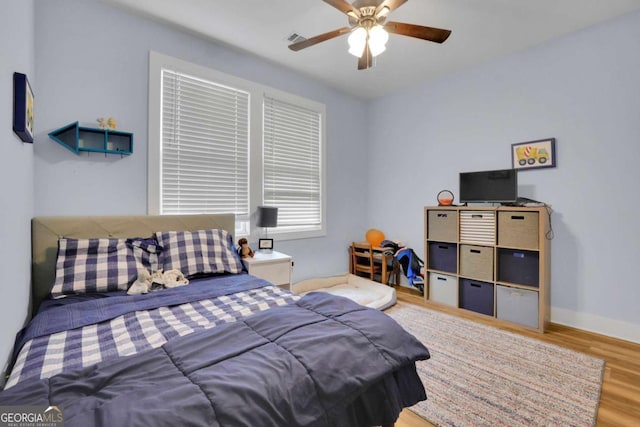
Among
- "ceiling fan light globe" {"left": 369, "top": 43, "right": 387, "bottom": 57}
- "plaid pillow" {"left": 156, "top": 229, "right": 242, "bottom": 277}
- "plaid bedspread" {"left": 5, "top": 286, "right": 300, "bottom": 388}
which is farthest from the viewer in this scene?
"plaid pillow" {"left": 156, "top": 229, "right": 242, "bottom": 277}

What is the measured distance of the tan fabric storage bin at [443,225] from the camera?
3229 mm

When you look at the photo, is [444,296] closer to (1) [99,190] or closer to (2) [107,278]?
(2) [107,278]

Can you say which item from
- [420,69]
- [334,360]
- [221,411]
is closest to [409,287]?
[420,69]

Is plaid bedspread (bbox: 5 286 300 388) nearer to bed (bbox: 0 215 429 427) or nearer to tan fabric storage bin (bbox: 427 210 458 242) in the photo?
bed (bbox: 0 215 429 427)

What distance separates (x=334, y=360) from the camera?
1049 mm

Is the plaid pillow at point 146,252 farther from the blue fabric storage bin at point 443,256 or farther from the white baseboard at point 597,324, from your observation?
the white baseboard at point 597,324

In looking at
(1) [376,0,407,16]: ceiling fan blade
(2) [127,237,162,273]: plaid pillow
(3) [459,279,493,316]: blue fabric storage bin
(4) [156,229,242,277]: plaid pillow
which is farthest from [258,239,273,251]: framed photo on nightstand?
(1) [376,0,407,16]: ceiling fan blade

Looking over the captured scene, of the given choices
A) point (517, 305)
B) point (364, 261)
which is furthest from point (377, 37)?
point (364, 261)

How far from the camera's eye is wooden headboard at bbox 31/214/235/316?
199 cm

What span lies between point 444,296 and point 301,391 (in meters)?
2.84

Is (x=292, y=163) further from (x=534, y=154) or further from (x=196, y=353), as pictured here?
(x=196, y=353)

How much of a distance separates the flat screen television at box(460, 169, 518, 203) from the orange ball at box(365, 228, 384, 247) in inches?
52.8

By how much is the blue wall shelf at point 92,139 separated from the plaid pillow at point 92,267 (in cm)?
73

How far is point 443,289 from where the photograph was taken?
10.9 feet
